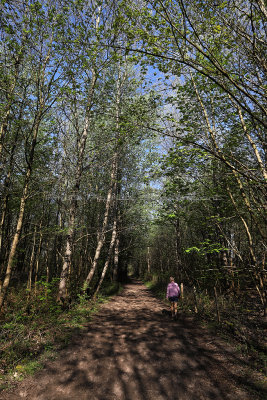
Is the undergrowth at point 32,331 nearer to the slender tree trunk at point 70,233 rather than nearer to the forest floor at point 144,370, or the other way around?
the forest floor at point 144,370

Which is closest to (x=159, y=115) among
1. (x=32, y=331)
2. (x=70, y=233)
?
(x=70, y=233)

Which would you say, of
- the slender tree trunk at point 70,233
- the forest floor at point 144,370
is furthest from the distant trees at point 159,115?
the forest floor at point 144,370

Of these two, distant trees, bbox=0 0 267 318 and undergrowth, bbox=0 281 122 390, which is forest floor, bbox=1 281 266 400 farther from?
distant trees, bbox=0 0 267 318

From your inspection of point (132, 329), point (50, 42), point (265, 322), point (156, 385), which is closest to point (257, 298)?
point (265, 322)

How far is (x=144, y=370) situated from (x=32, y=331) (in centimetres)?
338

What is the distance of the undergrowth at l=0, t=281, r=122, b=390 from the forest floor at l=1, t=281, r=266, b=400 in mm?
289

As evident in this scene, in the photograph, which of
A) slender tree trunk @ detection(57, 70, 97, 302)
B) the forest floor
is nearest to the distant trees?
slender tree trunk @ detection(57, 70, 97, 302)

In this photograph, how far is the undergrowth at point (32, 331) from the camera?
167 inches

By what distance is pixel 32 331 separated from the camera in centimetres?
549

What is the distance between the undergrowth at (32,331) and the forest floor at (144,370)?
11.4 inches

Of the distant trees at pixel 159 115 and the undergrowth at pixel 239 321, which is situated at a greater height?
the distant trees at pixel 159 115

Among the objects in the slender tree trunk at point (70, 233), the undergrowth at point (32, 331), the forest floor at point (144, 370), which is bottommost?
the forest floor at point (144, 370)

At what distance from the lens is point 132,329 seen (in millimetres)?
6652

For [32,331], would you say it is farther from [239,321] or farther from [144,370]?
[239,321]
